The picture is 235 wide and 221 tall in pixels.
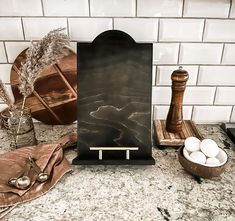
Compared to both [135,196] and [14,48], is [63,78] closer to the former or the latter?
[14,48]

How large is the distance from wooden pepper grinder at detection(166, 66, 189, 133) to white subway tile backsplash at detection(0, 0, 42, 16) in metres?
0.47

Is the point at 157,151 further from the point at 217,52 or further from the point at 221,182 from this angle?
the point at 217,52

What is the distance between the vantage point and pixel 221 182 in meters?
0.70

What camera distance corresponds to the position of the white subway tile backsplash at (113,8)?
0.81 metres

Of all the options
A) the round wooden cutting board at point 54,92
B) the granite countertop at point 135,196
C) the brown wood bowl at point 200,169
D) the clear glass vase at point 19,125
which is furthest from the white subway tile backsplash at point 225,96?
the clear glass vase at point 19,125

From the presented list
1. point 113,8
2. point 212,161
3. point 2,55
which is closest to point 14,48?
point 2,55

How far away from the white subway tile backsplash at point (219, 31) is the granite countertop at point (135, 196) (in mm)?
388

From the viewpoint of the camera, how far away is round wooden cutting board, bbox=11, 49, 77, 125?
876mm

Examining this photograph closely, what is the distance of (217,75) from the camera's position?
0.90 metres

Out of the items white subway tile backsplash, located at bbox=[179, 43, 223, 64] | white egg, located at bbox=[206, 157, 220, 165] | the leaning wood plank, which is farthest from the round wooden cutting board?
white egg, located at bbox=[206, 157, 220, 165]

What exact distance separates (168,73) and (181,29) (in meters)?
0.15

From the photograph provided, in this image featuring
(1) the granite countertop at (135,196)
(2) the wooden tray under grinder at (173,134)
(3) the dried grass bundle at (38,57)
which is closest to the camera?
(1) the granite countertop at (135,196)

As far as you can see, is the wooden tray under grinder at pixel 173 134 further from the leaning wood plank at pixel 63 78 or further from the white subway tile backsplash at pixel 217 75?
the leaning wood plank at pixel 63 78

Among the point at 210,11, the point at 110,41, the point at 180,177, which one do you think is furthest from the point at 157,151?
the point at 210,11
